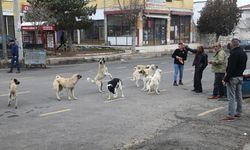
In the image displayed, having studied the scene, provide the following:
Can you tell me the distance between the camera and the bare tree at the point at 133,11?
42225mm

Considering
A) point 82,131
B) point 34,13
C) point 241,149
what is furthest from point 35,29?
point 241,149

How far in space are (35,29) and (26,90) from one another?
61.9 feet

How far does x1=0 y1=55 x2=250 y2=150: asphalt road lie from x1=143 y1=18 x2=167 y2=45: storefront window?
32.6m

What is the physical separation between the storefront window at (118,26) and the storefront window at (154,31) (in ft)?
7.06

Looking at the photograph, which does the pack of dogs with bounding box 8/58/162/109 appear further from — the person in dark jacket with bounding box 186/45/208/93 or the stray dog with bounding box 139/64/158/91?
the person in dark jacket with bounding box 186/45/208/93

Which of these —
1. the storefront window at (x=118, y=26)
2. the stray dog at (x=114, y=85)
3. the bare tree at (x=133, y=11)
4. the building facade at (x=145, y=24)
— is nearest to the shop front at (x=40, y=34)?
the bare tree at (x=133, y=11)

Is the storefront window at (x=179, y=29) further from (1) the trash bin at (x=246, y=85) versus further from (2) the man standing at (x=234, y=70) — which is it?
(2) the man standing at (x=234, y=70)

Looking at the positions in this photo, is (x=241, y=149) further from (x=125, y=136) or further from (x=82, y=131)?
(x=82, y=131)

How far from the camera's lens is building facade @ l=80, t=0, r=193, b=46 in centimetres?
4681

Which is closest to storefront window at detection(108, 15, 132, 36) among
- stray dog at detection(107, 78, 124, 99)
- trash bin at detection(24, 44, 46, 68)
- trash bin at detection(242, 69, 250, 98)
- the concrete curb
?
the concrete curb

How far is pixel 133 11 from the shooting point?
42.2 meters

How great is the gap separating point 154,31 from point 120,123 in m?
39.4

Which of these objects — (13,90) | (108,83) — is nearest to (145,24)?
(108,83)

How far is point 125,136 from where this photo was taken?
9.06 m
